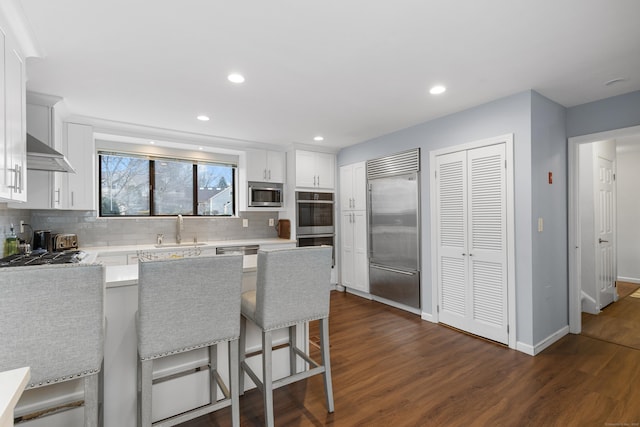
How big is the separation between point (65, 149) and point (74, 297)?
9.81 ft

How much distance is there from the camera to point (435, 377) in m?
2.42

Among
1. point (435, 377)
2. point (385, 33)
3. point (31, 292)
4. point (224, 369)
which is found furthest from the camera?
point (435, 377)

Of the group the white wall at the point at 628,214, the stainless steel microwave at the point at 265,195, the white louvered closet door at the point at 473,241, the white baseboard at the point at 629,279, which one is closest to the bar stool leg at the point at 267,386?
the white louvered closet door at the point at 473,241

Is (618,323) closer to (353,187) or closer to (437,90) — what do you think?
(437,90)

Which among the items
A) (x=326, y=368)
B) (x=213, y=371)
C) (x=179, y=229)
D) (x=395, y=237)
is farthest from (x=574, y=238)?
(x=179, y=229)

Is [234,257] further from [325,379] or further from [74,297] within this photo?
[325,379]

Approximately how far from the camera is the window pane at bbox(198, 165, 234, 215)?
187 inches

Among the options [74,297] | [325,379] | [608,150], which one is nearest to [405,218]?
[325,379]

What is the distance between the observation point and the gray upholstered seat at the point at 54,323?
45.3 inches

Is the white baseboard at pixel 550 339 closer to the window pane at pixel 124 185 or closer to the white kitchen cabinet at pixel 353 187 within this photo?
the white kitchen cabinet at pixel 353 187

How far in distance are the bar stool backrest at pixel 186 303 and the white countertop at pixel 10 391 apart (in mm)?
733

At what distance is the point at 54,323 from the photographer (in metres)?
1.22

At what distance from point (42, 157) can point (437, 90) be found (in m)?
3.28

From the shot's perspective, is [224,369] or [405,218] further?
[405,218]
